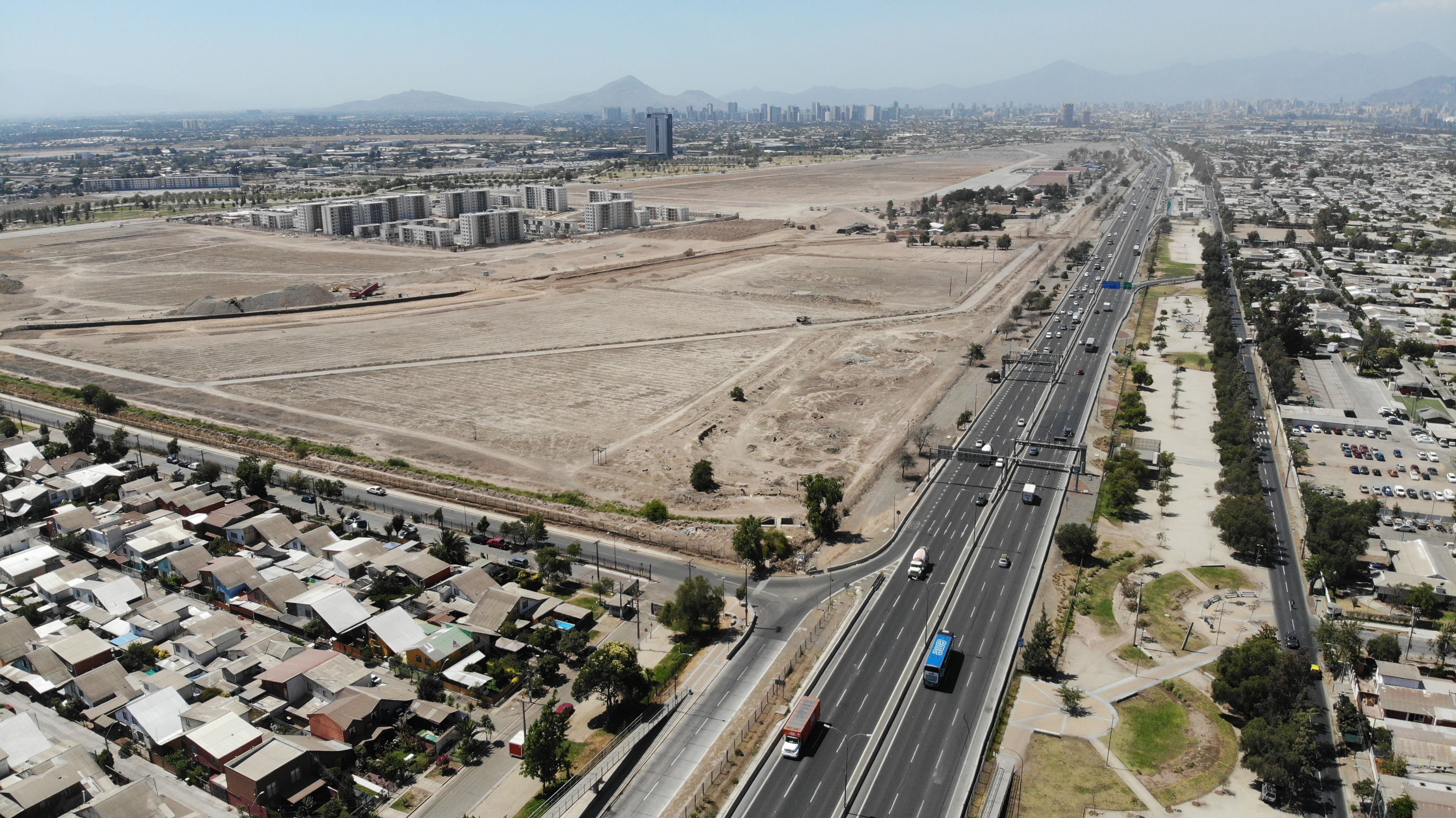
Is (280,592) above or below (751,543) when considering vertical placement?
below

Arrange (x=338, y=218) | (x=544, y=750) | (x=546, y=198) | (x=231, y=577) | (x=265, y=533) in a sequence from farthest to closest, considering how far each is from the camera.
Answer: (x=546, y=198) < (x=338, y=218) < (x=265, y=533) < (x=231, y=577) < (x=544, y=750)

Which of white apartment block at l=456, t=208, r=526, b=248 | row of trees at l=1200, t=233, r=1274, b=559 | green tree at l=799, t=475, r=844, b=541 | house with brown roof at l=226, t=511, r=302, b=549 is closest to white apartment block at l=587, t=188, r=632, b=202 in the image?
white apartment block at l=456, t=208, r=526, b=248

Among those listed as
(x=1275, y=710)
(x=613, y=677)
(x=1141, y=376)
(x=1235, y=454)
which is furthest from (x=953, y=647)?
(x=1141, y=376)

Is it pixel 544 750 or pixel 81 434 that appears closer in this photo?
pixel 544 750

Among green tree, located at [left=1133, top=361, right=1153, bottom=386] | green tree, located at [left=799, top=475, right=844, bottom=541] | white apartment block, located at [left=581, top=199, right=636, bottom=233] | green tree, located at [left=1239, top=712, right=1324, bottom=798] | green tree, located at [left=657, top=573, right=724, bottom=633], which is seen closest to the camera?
green tree, located at [left=1239, top=712, right=1324, bottom=798]

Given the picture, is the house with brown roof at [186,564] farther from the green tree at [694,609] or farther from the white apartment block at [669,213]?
the white apartment block at [669,213]

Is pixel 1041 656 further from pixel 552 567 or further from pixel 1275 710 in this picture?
pixel 552 567

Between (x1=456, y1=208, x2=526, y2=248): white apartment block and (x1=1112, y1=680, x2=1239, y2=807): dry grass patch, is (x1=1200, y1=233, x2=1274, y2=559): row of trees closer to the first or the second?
(x1=1112, y1=680, x2=1239, y2=807): dry grass patch
